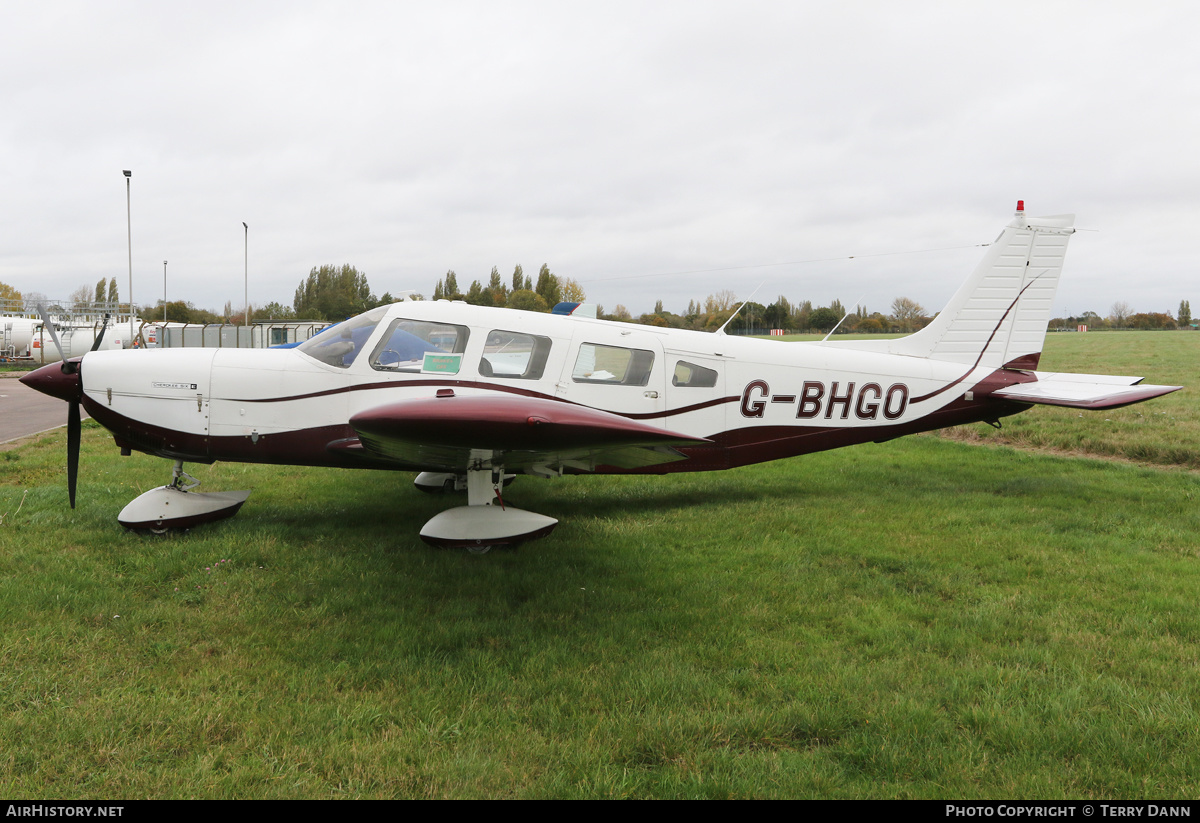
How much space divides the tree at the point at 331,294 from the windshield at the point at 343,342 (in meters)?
57.8

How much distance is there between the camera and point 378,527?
6.20 m

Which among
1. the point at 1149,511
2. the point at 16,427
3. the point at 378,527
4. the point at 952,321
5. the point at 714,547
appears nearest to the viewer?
the point at 714,547

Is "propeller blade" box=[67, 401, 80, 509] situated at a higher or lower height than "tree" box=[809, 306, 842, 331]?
lower

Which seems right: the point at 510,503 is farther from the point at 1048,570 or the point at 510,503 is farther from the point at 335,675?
the point at 1048,570

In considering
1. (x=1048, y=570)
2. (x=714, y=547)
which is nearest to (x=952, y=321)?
(x=1048, y=570)

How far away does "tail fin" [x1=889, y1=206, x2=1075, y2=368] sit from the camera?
7723 mm

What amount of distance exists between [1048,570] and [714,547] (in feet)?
8.28

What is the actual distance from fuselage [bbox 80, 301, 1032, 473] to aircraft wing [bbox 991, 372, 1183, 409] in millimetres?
2328

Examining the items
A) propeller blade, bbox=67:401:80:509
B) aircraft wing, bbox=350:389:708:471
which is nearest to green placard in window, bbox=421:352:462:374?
aircraft wing, bbox=350:389:708:471

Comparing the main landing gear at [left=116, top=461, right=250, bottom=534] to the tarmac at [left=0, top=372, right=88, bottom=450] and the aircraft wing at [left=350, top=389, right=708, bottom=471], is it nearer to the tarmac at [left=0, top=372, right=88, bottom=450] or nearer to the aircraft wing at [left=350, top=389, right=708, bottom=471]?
the aircraft wing at [left=350, top=389, right=708, bottom=471]

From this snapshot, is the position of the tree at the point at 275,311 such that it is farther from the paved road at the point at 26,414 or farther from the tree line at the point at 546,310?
the paved road at the point at 26,414

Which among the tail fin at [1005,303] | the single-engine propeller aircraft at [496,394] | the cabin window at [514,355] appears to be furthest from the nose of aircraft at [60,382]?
the tail fin at [1005,303]

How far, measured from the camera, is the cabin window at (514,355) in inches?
231

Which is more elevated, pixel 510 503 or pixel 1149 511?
pixel 1149 511
